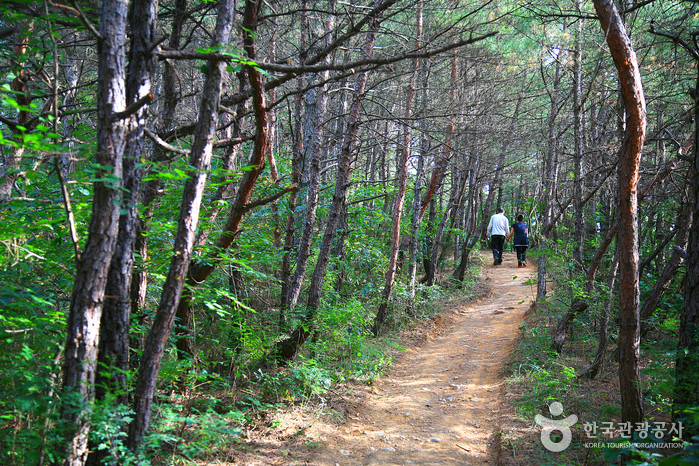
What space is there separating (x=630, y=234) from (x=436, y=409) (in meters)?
3.40

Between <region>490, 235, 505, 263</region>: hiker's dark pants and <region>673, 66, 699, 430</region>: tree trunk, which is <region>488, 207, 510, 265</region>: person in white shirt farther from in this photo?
<region>673, 66, 699, 430</region>: tree trunk

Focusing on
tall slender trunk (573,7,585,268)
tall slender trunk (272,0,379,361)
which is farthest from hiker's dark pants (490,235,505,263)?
tall slender trunk (272,0,379,361)

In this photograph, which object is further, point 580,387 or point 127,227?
point 580,387

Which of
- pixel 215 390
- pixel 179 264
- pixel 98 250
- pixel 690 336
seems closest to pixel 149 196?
pixel 179 264

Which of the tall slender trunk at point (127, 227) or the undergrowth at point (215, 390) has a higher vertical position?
the tall slender trunk at point (127, 227)

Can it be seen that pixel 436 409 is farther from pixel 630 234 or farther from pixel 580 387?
pixel 630 234

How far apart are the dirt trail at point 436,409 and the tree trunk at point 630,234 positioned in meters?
1.52

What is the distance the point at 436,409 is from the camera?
19.3 feet

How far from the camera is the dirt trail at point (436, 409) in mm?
4625

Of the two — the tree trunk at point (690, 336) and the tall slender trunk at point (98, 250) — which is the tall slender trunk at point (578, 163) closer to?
the tree trunk at point (690, 336)

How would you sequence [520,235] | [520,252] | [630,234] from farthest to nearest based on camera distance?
[520,252]
[520,235]
[630,234]

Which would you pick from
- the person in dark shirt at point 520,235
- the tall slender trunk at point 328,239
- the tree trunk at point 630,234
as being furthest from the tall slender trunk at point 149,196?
the person in dark shirt at point 520,235

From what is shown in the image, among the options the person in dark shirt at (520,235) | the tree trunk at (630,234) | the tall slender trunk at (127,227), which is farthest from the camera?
the person in dark shirt at (520,235)

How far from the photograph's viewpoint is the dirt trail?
15.2 feet
